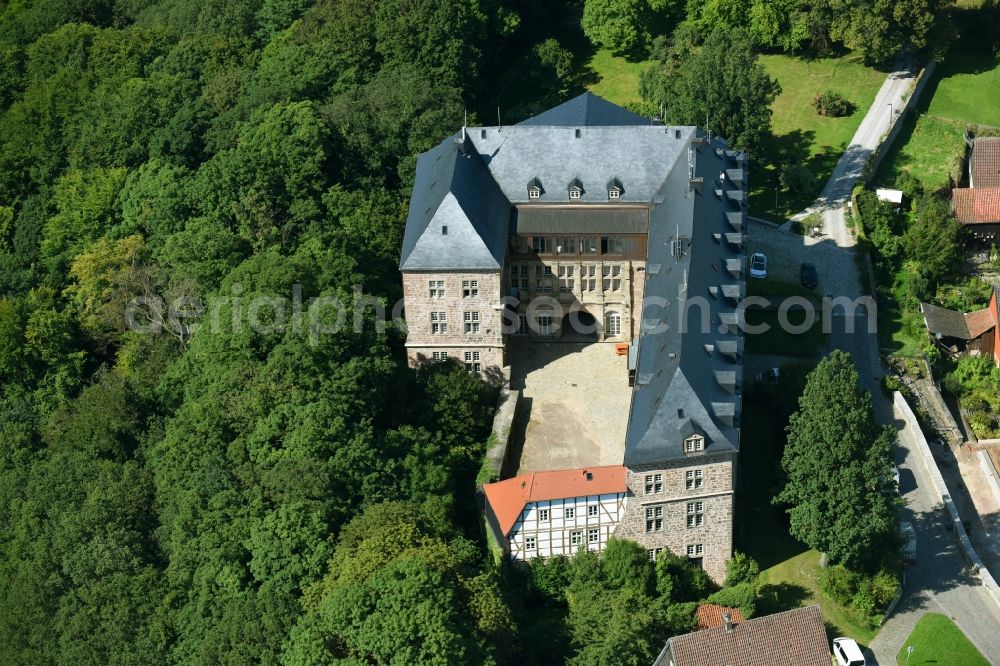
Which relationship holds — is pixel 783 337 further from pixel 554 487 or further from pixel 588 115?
pixel 554 487

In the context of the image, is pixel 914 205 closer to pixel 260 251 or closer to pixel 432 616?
pixel 260 251

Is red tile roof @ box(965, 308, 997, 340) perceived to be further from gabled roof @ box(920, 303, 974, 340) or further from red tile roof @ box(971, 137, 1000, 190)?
red tile roof @ box(971, 137, 1000, 190)

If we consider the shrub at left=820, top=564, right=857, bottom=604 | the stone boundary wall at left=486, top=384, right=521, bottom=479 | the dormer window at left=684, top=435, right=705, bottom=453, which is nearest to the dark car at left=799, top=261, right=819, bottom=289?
the stone boundary wall at left=486, top=384, right=521, bottom=479

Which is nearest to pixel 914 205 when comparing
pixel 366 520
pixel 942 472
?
pixel 942 472

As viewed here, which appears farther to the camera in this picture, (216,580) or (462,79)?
(462,79)

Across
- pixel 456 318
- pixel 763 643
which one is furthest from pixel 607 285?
pixel 763 643

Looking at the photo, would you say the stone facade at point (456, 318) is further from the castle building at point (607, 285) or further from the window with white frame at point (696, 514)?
the window with white frame at point (696, 514)

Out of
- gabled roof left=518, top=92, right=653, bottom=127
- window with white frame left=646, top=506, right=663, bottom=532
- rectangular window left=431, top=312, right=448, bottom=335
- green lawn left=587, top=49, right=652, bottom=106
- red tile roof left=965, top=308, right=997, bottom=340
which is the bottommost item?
window with white frame left=646, top=506, right=663, bottom=532
